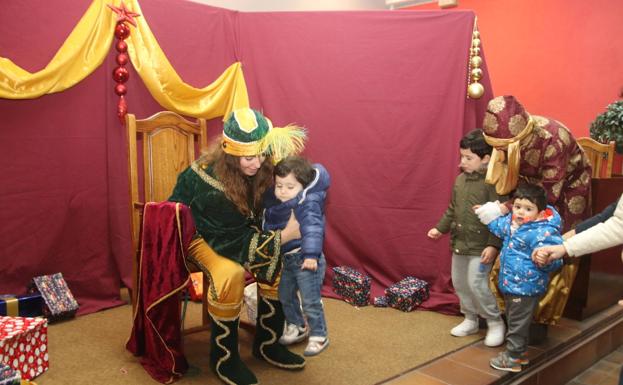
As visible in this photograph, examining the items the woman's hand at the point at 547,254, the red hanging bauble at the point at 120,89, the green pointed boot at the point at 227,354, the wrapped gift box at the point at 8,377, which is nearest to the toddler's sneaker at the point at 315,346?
the green pointed boot at the point at 227,354

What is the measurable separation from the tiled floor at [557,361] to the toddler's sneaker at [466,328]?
7cm

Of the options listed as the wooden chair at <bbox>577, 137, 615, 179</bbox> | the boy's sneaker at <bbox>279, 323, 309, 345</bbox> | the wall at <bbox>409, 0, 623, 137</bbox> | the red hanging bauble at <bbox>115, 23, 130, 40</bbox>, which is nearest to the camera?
the boy's sneaker at <bbox>279, 323, 309, 345</bbox>

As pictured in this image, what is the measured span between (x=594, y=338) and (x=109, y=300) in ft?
9.04

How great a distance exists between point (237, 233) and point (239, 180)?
8.7 inches

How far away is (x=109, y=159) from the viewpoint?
3.08 meters

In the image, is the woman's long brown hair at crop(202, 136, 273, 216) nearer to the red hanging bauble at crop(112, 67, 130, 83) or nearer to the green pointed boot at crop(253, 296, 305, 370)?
the green pointed boot at crop(253, 296, 305, 370)

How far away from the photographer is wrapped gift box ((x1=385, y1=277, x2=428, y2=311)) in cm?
312

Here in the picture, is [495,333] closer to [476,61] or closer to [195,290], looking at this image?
[476,61]

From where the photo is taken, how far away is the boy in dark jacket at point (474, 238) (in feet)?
8.58

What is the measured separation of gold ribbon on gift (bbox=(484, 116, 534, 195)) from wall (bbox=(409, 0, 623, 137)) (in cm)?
262

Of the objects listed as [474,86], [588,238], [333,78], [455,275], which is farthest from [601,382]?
[333,78]

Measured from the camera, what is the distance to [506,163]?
97.8 inches

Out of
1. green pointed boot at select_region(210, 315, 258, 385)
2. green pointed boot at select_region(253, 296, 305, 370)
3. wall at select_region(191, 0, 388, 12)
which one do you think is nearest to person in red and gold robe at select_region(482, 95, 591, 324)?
green pointed boot at select_region(253, 296, 305, 370)

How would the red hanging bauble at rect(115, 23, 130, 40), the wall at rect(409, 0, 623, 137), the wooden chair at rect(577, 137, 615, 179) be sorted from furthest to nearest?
the wall at rect(409, 0, 623, 137), the wooden chair at rect(577, 137, 615, 179), the red hanging bauble at rect(115, 23, 130, 40)
